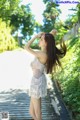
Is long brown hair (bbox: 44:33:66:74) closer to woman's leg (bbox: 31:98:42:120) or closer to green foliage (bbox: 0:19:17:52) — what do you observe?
woman's leg (bbox: 31:98:42:120)

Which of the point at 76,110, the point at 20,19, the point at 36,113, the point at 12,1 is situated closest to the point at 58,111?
the point at 76,110

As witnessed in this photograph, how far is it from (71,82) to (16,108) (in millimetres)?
2119

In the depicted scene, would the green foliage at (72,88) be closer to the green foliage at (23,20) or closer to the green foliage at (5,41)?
the green foliage at (5,41)

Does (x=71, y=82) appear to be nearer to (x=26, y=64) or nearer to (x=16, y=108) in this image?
(x=16, y=108)

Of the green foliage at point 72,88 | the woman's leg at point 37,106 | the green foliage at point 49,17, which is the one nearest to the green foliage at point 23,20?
the green foliage at point 49,17

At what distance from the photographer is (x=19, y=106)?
28.4 feet

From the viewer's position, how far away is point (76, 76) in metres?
10.2

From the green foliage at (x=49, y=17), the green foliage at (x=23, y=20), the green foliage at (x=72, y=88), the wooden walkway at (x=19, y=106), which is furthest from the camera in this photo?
the green foliage at (x=49, y=17)

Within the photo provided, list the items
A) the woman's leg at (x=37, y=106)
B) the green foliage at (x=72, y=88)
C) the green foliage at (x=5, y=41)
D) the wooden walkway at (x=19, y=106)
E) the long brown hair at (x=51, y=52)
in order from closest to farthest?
the long brown hair at (x=51, y=52), the woman's leg at (x=37, y=106), the wooden walkway at (x=19, y=106), the green foliage at (x=72, y=88), the green foliage at (x=5, y=41)

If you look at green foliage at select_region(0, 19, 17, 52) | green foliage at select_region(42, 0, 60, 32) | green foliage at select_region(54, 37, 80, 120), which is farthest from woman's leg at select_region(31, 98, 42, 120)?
green foliage at select_region(42, 0, 60, 32)

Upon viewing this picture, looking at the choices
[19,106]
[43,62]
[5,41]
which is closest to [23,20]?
[5,41]

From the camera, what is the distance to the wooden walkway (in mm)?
7715

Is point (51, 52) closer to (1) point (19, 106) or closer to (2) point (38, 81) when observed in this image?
(2) point (38, 81)

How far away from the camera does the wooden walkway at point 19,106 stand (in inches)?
304
